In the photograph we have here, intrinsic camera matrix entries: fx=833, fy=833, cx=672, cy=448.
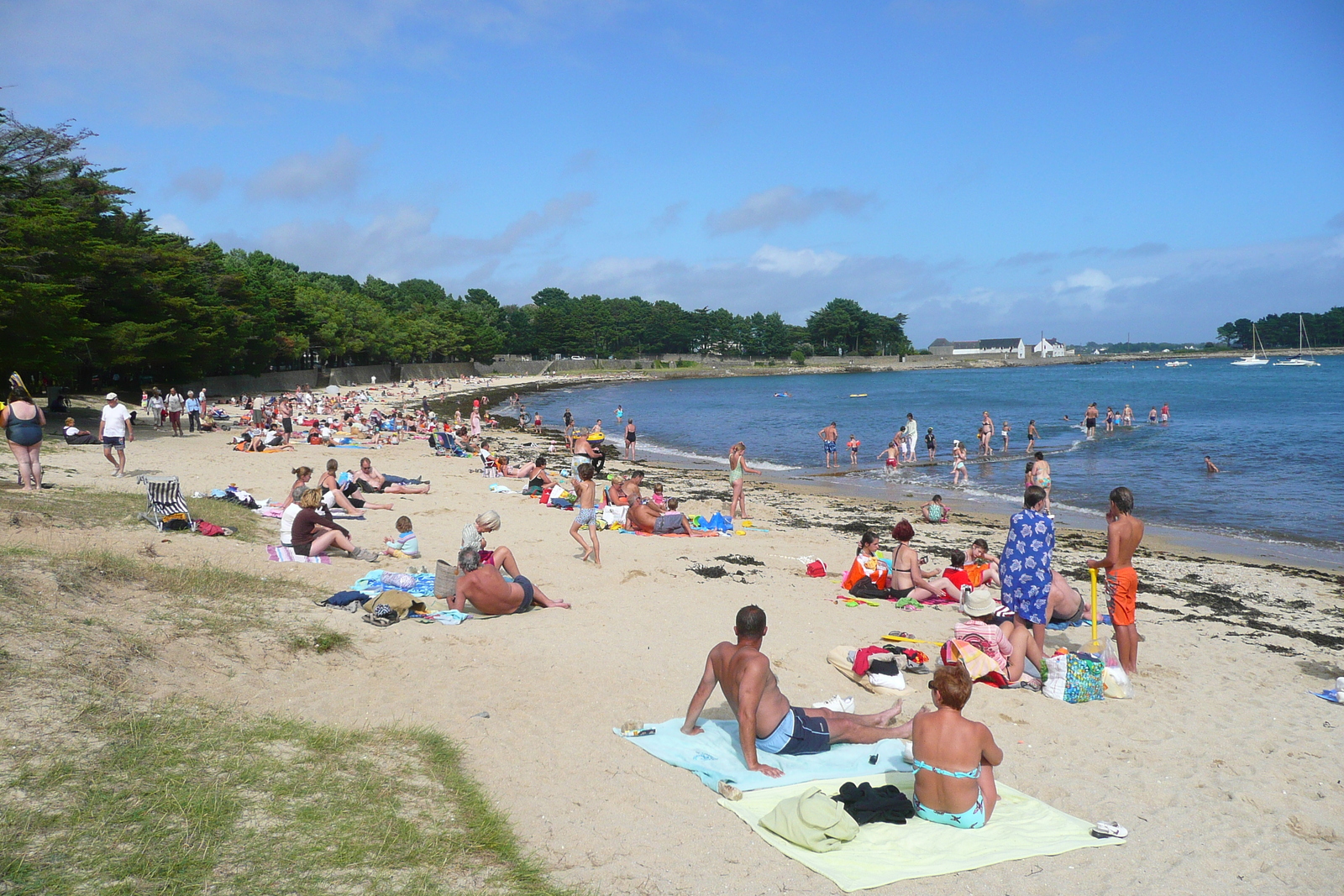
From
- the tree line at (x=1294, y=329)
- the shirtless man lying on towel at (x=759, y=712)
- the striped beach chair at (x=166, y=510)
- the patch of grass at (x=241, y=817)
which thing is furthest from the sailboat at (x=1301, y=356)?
the patch of grass at (x=241, y=817)

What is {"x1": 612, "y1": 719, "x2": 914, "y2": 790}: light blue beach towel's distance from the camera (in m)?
4.98

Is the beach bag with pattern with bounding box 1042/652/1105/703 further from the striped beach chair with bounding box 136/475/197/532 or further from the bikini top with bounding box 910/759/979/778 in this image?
the striped beach chair with bounding box 136/475/197/532

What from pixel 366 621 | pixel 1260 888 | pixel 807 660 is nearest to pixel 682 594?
pixel 807 660

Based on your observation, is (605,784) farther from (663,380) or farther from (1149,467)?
(663,380)

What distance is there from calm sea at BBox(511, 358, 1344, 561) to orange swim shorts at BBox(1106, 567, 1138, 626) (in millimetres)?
10417

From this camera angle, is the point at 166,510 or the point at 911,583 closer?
the point at 911,583

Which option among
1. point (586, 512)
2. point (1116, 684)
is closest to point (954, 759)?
point (1116, 684)

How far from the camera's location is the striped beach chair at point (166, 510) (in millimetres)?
9938

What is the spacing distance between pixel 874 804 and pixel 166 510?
9138 millimetres

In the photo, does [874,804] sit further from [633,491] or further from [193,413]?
[193,413]

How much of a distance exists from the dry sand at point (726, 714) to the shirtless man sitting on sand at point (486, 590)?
0.71 feet

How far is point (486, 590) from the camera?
8266mm

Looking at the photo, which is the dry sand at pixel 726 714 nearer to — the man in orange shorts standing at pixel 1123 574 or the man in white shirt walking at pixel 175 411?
the man in orange shorts standing at pixel 1123 574

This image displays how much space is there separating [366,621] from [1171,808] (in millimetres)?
6344
